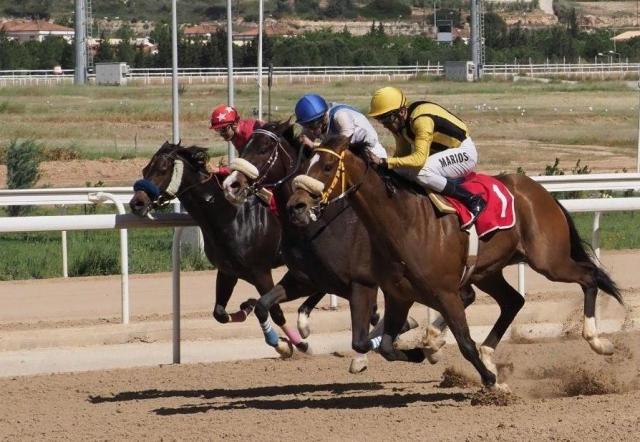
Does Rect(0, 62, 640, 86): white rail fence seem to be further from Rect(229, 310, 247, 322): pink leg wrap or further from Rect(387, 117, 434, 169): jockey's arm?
Rect(387, 117, 434, 169): jockey's arm

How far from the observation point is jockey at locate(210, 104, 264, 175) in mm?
8667

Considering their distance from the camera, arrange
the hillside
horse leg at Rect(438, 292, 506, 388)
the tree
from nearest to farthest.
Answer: horse leg at Rect(438, 292, 506, 388)
the tree
the hillside

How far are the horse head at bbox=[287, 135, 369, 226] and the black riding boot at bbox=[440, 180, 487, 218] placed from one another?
23.6 inches

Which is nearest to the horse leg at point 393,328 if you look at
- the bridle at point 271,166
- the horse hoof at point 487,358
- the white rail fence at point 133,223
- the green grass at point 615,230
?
the horse hoof at point 487,358

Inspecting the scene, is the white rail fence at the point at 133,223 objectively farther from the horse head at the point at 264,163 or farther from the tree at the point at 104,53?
the tree at the point at 104,53

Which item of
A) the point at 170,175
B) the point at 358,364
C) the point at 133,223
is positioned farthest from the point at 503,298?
the point at 133,223

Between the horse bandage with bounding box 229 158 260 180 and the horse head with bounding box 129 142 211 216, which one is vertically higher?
the horse bandage with bounding box 229 158 260 180

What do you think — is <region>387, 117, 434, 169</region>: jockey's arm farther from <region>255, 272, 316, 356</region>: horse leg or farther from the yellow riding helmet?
<region>255, 272, 316, 356</region>: horse leg

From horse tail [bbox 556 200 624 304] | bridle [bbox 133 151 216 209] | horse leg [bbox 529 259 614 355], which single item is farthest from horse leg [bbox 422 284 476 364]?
bridle [bbox 133 151 216 209]

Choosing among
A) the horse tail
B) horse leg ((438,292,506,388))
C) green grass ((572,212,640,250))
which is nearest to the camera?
horse leg ((438,292,506,388))

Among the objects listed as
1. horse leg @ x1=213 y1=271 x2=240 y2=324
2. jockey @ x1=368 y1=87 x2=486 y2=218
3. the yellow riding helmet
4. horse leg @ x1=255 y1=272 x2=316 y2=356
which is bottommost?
horse leg @ x1=213 y1=271 x2=240 y2=324

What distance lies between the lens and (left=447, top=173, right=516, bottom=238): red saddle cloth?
7.36m

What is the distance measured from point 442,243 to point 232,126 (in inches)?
81.9

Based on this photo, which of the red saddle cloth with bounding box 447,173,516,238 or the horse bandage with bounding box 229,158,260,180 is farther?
the horse bandage with bounding box 229,158,260,180
